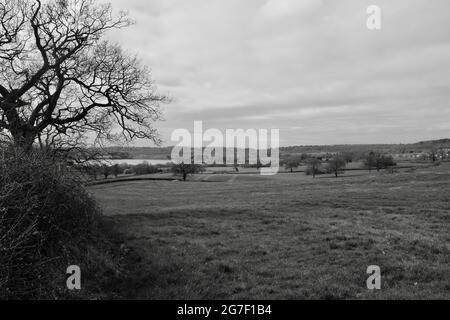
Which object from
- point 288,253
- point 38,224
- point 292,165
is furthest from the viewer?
point 292,165

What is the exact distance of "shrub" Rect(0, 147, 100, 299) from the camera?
6.90m

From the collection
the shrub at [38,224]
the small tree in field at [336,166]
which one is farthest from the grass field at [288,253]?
the small tree in field at [336,166]

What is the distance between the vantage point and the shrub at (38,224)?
22.6 ft

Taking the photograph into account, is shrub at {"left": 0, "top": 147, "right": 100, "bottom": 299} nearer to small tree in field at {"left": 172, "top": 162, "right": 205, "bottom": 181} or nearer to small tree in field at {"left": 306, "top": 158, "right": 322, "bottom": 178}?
small tree in field at {"left": 172, "top": 162, "right": 205, "bottom": 181}

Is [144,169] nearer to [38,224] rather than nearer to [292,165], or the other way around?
[292,165]

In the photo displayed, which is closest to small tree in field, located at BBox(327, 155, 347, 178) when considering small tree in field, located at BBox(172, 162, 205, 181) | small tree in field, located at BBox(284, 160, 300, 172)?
small tree in field, located at BBox(284, 160, 300, 172)

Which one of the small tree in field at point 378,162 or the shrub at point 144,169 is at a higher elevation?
the small tree in field at point 378,162

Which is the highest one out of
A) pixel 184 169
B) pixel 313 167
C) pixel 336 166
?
pixel 336 166

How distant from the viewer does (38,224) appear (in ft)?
28.0

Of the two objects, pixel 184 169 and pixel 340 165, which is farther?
pixel 340 165

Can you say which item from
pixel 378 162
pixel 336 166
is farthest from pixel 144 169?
pixel 378 162

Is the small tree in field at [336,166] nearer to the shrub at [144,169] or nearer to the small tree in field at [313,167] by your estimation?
the small tree in field at [313,167]

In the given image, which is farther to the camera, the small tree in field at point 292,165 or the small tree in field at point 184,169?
the small tree in field at point 292,165
